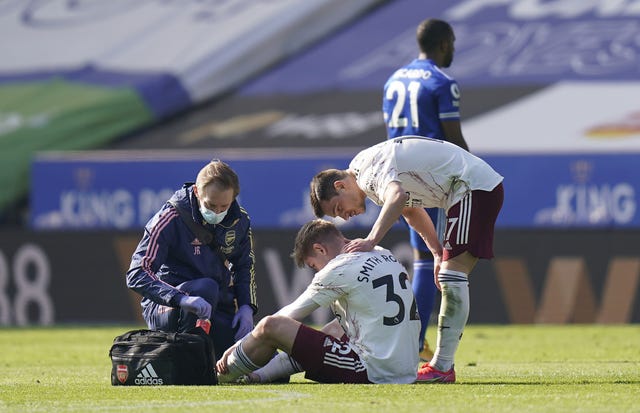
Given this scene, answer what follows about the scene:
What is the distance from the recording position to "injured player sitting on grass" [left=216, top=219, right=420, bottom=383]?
6777 mm

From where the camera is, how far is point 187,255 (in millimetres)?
7586

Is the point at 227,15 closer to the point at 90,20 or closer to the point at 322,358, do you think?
the point at 90,20

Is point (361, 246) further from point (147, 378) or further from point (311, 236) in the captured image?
point (147, 378)

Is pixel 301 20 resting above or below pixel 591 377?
above

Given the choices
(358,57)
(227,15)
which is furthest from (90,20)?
(358,57)

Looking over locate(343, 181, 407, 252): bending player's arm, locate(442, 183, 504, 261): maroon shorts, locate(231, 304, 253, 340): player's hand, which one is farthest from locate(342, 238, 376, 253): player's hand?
locate(231, 304, 253, 340): player's hand

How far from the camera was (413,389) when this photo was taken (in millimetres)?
6648

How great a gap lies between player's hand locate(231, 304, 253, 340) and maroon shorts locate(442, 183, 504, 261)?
122 cm

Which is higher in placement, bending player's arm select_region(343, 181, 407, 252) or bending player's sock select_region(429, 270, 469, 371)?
bending player's arm select_region(343, 181, 407, 252)

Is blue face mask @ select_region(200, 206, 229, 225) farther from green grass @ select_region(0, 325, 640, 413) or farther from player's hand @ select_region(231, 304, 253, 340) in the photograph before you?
green grass @ select_region(0, 325, 640, 413)

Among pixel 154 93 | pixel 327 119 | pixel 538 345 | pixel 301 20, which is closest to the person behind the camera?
pixel 538 345

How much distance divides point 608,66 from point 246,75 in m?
A: 5.92

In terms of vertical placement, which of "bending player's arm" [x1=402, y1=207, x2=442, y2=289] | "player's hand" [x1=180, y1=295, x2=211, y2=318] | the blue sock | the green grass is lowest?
the green grass

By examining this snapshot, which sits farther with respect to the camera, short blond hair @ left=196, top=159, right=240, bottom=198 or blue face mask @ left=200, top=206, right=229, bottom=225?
blue face mask @ left=200, top=206, right=229, bottom=225
